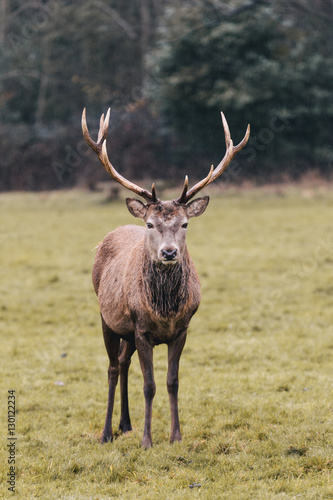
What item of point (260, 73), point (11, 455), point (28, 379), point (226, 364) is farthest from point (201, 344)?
point (260, 73)

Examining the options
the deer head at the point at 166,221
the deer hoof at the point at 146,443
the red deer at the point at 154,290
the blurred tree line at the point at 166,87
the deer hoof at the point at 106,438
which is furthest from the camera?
the blurred tree line at the point at 166,87

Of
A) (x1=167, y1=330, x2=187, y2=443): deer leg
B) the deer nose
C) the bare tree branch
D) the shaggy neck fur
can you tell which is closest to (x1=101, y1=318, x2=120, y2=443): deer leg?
(x1=167, y1=330, x2=187, y2=443): deer leg

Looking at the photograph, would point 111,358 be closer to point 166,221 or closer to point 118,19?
point 166,221

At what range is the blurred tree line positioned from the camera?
93.2ft

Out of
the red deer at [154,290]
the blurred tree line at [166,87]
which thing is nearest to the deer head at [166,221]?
the red deer at [154,290]

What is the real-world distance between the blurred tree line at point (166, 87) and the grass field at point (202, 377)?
440 inches

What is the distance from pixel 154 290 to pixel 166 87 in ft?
81.8

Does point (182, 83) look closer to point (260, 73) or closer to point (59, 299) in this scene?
point (260, 73)

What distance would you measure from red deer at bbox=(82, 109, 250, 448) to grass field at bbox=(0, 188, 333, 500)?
22.2 inches

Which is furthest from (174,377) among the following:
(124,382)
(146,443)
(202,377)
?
(202,377)

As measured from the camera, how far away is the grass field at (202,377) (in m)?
5.38

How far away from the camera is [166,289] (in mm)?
5895

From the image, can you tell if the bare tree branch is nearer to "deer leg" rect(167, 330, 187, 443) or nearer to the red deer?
the red deer

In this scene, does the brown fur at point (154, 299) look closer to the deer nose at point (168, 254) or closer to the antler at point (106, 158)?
the deer nose at point (168, 254)
